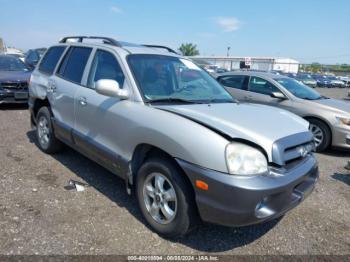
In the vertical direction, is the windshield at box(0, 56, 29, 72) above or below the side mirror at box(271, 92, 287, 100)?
above

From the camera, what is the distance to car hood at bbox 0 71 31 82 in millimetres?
9012

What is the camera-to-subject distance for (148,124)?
3.18 m

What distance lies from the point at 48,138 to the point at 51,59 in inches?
51.0

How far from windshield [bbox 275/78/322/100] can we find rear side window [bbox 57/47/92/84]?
5.00 metres

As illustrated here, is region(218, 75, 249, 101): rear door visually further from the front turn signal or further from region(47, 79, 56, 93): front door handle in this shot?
the front turn signal

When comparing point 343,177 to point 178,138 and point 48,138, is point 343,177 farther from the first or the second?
point 48,138

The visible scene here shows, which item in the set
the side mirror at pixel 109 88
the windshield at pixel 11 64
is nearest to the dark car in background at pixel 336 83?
the windshield at pixel 11 64

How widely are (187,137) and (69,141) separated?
2.41 metres

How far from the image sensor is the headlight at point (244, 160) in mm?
2654

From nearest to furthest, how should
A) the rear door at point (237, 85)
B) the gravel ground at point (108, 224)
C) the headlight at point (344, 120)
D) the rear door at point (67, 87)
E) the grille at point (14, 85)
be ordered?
the gravel ground at point (108, 224) < the rear door at point (67, 87) < the headlight at point (344, 120) < the rear door at point (237, 85) < the grille at point (14, 85)

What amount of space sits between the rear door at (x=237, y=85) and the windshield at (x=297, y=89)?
0.82 m

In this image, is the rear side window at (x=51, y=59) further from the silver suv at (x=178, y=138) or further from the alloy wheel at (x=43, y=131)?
the alloy wheel at (x=43, y=131)

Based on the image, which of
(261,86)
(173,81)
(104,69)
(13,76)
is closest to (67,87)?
(104,69)

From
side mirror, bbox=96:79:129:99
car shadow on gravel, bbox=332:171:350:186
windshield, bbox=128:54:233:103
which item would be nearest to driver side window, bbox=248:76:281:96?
car shadow on gravel, bbox=332:171:350:186
